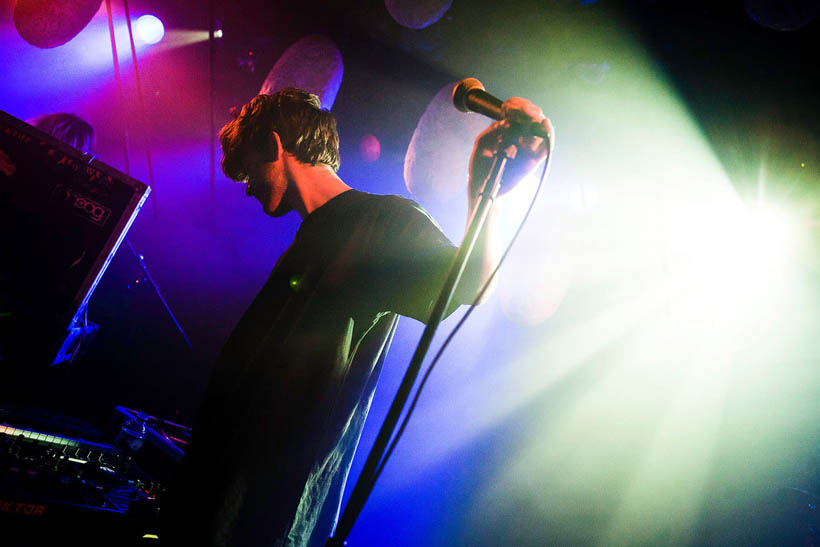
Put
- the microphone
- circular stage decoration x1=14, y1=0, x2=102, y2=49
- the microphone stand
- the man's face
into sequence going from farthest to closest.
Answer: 1. circular stage decoration x1=14, y1=0, x2=102, y2=49
2. the man's face
3. the microphone
4. the microphone stand

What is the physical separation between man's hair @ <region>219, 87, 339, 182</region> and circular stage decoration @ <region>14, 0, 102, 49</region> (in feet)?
7.13

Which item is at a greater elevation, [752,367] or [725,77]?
[725,77]

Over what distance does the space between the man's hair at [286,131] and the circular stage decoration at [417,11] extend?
1228 mm

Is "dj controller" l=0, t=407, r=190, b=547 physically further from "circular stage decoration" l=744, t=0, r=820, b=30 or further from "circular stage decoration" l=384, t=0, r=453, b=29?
"circular stage decoration" l=744, t=0, r=820, b=30

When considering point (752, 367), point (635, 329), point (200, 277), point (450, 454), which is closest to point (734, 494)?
point (752, 367)

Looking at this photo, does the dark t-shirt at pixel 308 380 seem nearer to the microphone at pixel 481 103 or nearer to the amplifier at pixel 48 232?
the microphone at pixel 481 103

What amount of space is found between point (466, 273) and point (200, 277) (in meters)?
3.96

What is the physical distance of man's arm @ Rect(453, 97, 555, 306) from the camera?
30.0 inches

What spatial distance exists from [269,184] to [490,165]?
1067 mm

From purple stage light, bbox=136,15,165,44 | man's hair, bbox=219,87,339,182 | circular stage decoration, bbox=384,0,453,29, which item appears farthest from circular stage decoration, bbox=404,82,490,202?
purple stage light, bbox=136,15,165,44

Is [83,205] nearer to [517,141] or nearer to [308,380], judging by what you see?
[308,380]

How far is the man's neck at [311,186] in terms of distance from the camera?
1478mm

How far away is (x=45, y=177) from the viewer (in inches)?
73.1

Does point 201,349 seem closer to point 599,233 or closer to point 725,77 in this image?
point 599,233
